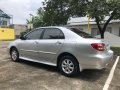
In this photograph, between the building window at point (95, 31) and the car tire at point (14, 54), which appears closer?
the car tire at point (14, 54)

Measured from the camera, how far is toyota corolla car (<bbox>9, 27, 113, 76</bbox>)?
22.7 ft

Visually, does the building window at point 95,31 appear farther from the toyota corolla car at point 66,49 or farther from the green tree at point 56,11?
the toyota corolla car at point 66,49

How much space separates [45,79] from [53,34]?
1.88 m

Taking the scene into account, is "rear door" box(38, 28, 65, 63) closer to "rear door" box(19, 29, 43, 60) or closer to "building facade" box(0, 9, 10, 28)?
"rear door" box(19, 29, 43, 60)

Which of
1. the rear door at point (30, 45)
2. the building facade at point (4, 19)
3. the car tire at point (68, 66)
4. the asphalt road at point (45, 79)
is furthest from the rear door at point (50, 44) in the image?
the building facade at point (4, 19)

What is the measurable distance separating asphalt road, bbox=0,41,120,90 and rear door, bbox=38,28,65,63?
562mm

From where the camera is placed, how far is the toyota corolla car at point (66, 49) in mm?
6910

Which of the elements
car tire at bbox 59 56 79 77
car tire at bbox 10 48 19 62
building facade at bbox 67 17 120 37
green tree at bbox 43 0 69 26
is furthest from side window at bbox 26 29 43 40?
building facade at bbox 67 17 120 37

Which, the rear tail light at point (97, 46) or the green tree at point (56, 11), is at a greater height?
the green tree at point (56, 11)

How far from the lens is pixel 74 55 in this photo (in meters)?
7.19

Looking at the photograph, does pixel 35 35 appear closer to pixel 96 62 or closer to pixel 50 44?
pixel 50 44

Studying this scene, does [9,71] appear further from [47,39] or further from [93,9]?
[93,9]

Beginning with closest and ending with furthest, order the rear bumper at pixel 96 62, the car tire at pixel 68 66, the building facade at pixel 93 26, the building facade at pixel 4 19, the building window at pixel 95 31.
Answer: the rear bumper at pixel 96 62
the car tire at pixel 68 66
the building facade at pixel 93 26
the building window at pixel 95 31
the building facade at pixel 4 19

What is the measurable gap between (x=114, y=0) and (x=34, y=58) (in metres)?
7.79
